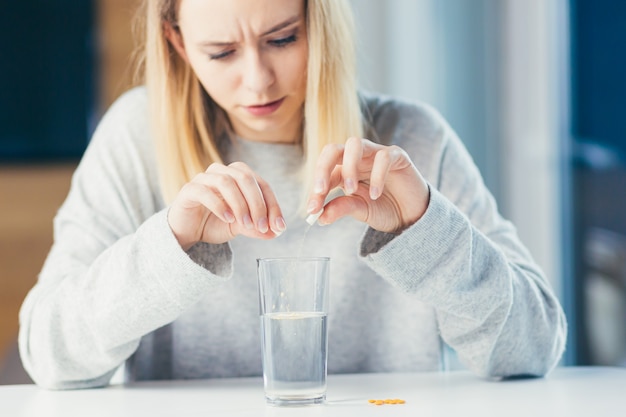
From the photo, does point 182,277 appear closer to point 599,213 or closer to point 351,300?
point 351,300

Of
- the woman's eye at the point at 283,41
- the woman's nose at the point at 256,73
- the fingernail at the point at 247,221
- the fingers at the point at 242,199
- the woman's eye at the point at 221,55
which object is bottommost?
the fingernail at the point at 247,221

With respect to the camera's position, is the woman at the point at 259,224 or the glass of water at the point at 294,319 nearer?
the glass of water at the point at 294,319

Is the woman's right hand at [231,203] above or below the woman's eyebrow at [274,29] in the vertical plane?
below

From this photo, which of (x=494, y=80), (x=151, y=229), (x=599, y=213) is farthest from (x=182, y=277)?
(x=494, y=80)

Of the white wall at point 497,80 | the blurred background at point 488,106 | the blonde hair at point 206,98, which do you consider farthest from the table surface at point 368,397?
the white wall at point 497,80

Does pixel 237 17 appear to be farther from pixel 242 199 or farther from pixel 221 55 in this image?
pixel 242 199

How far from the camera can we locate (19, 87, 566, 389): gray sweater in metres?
1.17

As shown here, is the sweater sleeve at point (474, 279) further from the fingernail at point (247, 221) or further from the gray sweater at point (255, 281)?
the fingernail at point (247, 221)

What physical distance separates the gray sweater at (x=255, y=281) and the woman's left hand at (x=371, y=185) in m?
0.03

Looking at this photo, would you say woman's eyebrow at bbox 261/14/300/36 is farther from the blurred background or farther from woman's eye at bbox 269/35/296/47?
the blurred background

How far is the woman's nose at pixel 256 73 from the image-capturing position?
1306 mm

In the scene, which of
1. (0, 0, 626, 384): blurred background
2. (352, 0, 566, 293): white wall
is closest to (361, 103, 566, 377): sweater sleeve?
(0, 0, 626, 384): blurred background

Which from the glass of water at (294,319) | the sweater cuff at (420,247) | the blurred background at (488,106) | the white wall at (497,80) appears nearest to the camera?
the glass of water at (294,319)

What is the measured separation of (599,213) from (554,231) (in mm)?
219
